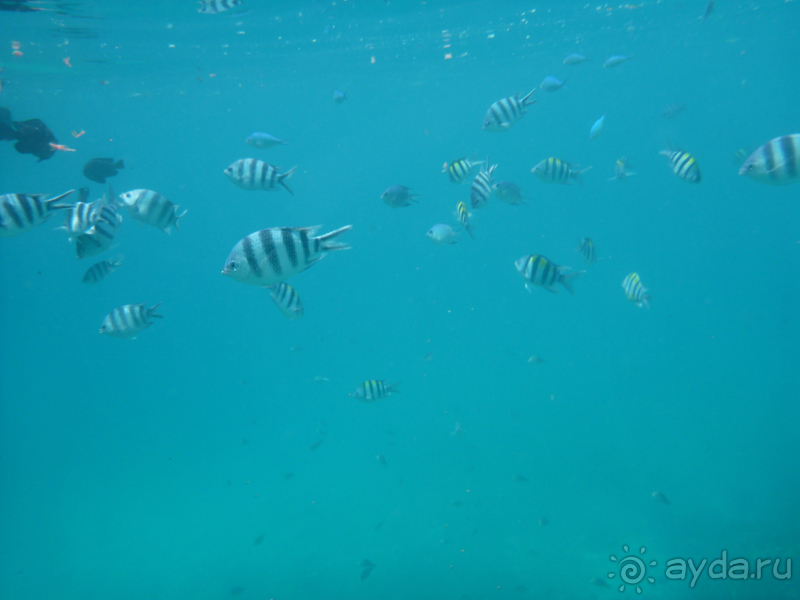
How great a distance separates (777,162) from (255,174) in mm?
5898

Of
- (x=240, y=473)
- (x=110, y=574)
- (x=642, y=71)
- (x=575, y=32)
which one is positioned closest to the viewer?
(x=110, y=574)

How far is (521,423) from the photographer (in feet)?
58.9

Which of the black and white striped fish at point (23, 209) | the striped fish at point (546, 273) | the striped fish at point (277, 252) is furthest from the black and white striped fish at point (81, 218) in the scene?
the striped fish at point (546, 273)

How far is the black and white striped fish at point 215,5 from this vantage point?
12609mm

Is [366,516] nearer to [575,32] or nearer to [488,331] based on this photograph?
[488,331]

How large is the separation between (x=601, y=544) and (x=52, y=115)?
36.0 metres

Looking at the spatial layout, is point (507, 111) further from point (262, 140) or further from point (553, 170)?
point (262, 140)

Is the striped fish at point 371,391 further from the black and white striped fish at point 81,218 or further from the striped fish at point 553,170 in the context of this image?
the black and white striped fish at point 81,218

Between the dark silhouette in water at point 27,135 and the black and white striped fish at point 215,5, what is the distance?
803cm

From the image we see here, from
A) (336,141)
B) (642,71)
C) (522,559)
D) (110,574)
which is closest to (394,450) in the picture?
(522,559)

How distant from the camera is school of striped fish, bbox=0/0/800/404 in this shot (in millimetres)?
2623

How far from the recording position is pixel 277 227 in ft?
8.06

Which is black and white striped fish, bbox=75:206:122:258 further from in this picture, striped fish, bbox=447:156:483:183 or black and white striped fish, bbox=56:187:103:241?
striped fish, bbox=447:156:483:183

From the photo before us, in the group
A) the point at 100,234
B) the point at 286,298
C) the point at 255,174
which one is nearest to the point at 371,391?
the point at 286,298
